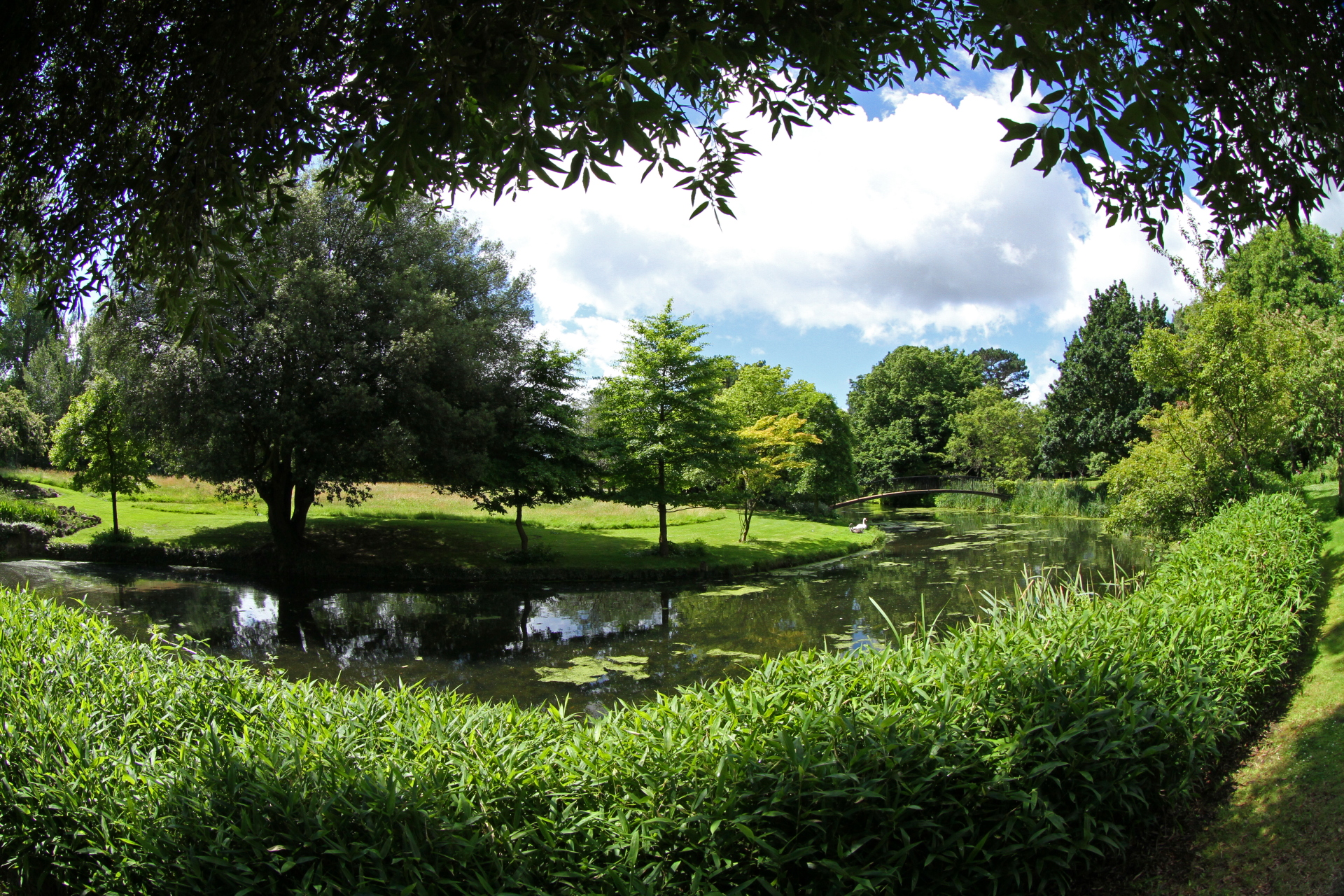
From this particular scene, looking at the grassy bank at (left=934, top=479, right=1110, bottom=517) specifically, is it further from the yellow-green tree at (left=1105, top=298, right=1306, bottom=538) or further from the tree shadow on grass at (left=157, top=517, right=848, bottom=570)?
the yellow-green tree at (left=1105, top=298, right=1306, bottom=538)

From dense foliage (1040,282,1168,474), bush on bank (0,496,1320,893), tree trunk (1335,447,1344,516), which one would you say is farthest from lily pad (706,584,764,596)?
dense foliage (1040,282,1168,474)

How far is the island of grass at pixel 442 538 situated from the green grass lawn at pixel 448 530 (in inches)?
2.2

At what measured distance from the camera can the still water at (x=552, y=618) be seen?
10.3m

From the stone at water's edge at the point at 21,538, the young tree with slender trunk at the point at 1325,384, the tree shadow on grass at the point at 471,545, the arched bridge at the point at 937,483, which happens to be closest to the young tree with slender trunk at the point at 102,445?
the stone at water's edge at the point at 21,538

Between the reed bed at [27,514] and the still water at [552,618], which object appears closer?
the still water at [552,618]

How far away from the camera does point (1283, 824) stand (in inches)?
170

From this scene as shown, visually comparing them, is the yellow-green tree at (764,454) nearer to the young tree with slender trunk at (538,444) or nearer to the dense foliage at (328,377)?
the young tree with slender trunk at (538,444)

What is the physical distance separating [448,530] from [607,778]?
857 inches

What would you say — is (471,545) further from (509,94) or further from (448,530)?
(509,94)

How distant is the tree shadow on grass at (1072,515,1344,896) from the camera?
383cm

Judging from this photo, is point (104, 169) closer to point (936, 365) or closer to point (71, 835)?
point (71, 835)

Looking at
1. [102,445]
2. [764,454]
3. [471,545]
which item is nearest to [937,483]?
[764,454]

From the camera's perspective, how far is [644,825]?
3053 mm

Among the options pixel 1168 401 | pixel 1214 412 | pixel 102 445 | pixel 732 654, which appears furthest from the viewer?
pixel 1168 401
